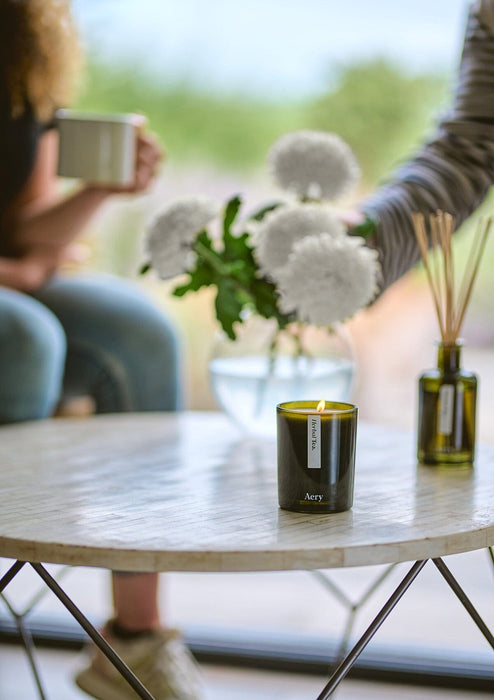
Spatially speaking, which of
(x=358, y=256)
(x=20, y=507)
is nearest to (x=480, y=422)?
(x=358, y=256)

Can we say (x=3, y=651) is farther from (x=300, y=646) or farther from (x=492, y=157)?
(x=492, y=157)

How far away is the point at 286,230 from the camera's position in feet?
3.71

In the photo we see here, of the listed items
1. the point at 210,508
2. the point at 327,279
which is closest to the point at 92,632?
the point at 210,508

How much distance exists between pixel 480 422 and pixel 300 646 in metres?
0.79

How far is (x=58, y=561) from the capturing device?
2.55 ft

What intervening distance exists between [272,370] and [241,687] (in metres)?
0.77

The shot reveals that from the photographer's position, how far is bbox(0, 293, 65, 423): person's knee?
1.46m

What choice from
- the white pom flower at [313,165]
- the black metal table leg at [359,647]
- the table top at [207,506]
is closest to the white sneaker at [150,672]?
the table top at [207,506]

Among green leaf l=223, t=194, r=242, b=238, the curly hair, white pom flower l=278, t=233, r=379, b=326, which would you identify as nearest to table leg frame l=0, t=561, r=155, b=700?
white pom flower l=278, t=233, r=379, b=326

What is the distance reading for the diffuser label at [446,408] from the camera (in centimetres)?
113

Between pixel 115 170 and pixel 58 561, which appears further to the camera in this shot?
pixel 115 170

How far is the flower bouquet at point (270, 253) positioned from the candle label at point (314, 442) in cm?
22

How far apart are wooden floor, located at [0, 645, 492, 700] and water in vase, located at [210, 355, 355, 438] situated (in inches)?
26.6

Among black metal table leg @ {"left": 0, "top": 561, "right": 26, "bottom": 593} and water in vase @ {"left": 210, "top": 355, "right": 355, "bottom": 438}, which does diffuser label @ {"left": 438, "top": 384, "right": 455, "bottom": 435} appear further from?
black metal table leg @ {"left": 0, "top": 561, "right": 26, "bottom": 593}
